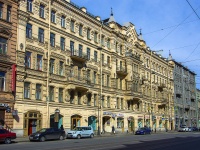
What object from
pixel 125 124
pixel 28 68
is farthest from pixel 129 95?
pixel 28 68

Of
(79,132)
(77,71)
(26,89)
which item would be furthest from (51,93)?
(79,132)

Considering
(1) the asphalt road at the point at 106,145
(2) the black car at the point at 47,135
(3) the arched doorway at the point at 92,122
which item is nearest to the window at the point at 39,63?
(2) the black car at the point at 47,135

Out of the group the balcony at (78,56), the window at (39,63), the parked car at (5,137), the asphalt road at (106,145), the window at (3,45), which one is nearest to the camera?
the asphalt road at (106,145)

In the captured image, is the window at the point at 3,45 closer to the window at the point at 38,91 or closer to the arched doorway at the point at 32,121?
the window at the point at 38,91

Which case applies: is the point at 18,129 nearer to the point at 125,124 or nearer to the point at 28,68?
the point at 28,68

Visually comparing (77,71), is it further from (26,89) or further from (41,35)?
(26,89)

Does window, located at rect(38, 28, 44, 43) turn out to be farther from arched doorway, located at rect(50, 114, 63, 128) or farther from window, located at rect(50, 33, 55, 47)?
arched doorway, located at rect(50, 114, 63, 128)

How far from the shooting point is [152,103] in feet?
229

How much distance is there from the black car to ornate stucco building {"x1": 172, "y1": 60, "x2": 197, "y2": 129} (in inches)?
2287

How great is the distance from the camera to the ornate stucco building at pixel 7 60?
3181cm

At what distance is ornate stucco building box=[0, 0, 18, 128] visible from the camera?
31812 millimetres

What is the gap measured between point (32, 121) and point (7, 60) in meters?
8.37

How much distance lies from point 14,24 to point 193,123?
81.8m

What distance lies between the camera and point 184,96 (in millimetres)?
94625
